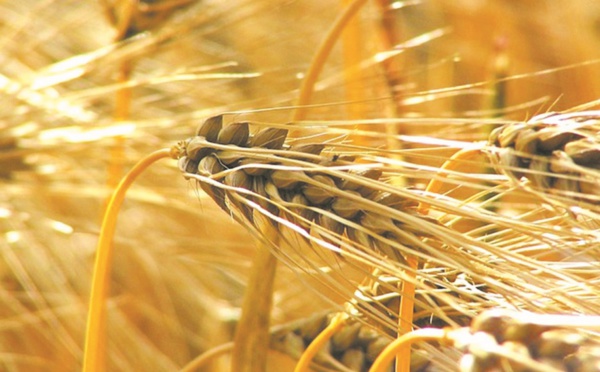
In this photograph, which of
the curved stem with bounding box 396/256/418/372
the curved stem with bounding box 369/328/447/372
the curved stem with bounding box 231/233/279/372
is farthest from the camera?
the curved stem with bounding box 231/233/279/372

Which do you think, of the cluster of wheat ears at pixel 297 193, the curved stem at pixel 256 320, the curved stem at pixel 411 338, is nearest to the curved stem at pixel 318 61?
the cluster of wheat ears at pixel 297 193

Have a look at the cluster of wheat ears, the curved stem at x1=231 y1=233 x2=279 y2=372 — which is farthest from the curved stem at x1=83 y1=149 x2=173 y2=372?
the curved stem at x1=231 y1=233 x2=279 y2=372

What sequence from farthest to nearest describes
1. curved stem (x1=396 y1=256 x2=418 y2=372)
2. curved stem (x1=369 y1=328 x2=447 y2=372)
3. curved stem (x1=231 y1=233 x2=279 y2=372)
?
1. curved stem (x1=231 y1=233 x2=279 y2=372)
2. curved stem (x1=396 y1=256 x2=418 y2=372)
3. curved stem (x1=369 y1=328 x2=447 y2=372)

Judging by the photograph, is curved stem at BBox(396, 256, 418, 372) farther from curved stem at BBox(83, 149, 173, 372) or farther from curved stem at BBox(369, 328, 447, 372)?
curved stem at BBox(83, 149, 173, 372)

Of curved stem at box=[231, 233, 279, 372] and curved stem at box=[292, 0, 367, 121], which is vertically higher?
curved stem at box=[292, 0, 367, 121]

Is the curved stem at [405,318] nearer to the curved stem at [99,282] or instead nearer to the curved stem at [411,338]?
the curved stem at [411,338]

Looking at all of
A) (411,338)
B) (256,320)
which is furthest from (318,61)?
(411,338)

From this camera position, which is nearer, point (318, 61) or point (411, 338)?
point (411, 338)

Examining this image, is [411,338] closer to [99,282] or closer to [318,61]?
[99,282]
